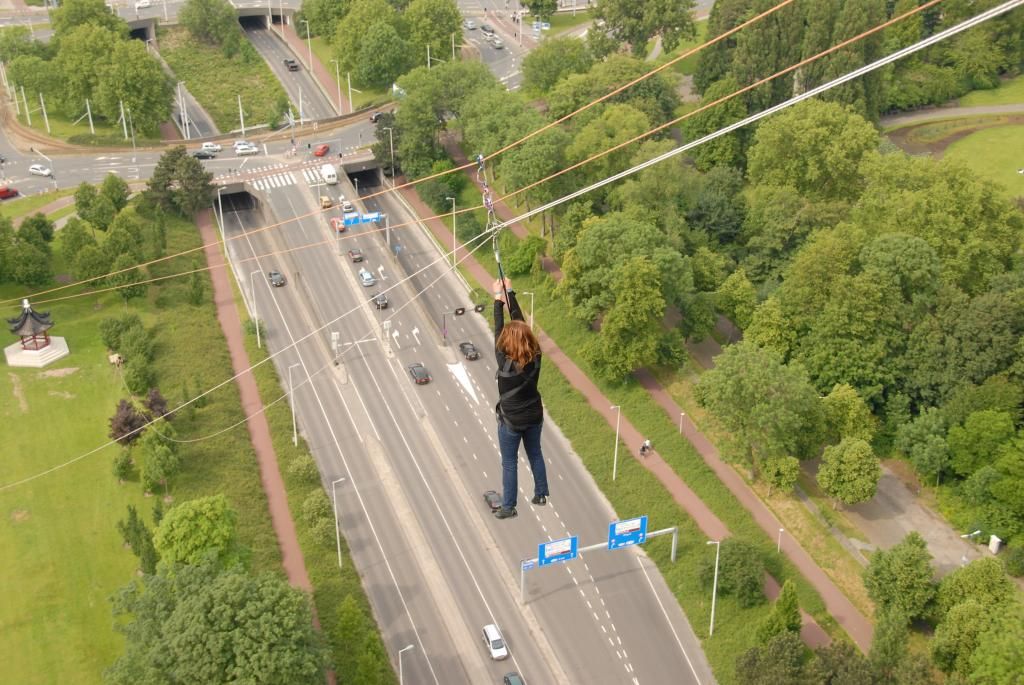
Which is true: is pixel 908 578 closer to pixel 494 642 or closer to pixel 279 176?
pixel 494 642

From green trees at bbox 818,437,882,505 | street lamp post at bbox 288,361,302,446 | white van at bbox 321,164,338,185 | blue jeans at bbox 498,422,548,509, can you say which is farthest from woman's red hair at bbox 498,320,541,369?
white van at bbox 321,164,338,185

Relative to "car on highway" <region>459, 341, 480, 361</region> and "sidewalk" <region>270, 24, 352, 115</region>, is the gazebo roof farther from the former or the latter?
"sidewalk" <region>270, 24, 352, 115</region>

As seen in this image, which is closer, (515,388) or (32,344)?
(515,388)

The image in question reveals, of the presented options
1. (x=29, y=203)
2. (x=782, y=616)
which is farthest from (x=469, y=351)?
(x=29, y=203)

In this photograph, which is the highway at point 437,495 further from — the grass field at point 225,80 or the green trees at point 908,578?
the grass field at point 225,80

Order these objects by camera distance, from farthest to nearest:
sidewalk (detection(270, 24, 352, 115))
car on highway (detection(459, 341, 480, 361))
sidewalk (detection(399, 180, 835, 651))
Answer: sidewalk (detection(270, 24, 352, 115)) < car on highway (detection(459, 341, 480, 361)) < sidewalk (detection(399, 180, 835, 651))
